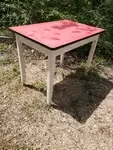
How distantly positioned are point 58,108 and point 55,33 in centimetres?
78

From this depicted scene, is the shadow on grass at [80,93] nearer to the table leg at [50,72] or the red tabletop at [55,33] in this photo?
the table leg at [50,72]

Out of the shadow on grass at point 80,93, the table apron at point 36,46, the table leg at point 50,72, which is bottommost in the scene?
the shadow on grass at point 80,93

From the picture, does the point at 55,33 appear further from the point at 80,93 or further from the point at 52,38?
the point at 80,93

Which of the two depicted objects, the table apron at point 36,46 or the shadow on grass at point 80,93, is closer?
the table apron at point 36,46

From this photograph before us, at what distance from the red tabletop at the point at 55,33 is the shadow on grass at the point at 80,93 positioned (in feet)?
2.30

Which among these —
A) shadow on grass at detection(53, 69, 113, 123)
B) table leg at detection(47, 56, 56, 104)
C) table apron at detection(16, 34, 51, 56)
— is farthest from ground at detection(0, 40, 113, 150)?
table apron at detection(16, 34, 51, 56)

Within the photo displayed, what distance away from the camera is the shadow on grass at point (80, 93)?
2010 mm

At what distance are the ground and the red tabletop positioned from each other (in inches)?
27.2

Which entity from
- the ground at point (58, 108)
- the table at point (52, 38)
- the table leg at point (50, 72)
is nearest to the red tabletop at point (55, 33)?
the table at point (52, 38)

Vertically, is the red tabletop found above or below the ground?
above

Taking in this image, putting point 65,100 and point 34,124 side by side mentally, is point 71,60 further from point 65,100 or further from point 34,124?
point 34,124

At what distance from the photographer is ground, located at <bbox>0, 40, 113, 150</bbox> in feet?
5.50

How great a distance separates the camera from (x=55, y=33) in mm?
1814

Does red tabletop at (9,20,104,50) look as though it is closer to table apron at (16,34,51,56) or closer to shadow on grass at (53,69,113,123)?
table apron at (16,34,51,56)
